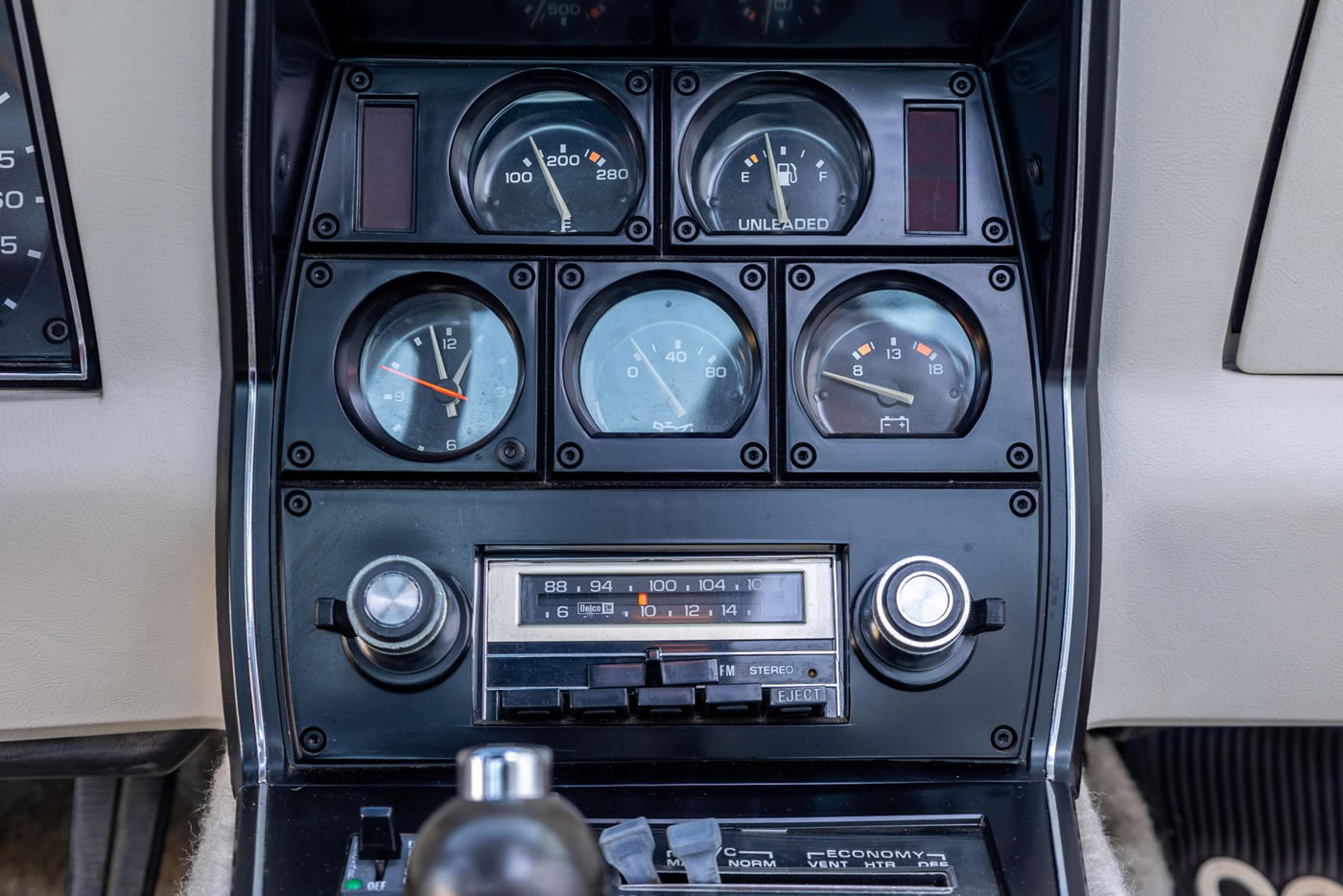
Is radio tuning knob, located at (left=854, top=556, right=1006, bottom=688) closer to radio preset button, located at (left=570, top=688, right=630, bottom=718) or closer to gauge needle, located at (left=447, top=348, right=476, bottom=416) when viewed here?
radio preset button, located at (left=570, top=688, right=630, bottom=718)

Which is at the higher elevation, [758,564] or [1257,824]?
[758,564]

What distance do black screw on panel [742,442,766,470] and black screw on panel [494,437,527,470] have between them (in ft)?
0.92

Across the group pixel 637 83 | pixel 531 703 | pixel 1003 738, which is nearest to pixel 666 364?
pixel 637 83

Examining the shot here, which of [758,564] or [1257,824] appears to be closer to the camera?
[758,564]

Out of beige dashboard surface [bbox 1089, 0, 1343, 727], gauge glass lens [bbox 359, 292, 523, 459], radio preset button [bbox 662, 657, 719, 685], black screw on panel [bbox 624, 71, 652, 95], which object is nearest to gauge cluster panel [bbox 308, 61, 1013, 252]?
black screw on panel [bbox 624, 71, 652, 95]

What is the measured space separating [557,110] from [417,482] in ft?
1.91

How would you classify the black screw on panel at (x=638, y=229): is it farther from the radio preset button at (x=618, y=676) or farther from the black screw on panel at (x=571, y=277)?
the radio preset button at (x=618, y=676)

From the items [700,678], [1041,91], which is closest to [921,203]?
[1041,91]

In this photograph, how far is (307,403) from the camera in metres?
1.50

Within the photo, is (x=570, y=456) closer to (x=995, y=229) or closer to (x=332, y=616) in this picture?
(x=332, y=616)

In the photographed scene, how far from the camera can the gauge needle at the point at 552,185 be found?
1.63m

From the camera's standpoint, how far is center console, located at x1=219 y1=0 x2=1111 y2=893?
1375mm

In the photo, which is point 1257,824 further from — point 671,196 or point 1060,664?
point 671,196

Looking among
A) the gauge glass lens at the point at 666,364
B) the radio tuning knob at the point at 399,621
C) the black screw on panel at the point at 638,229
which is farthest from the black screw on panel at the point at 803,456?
Result: the radio tuning knob at the point at 399,621
